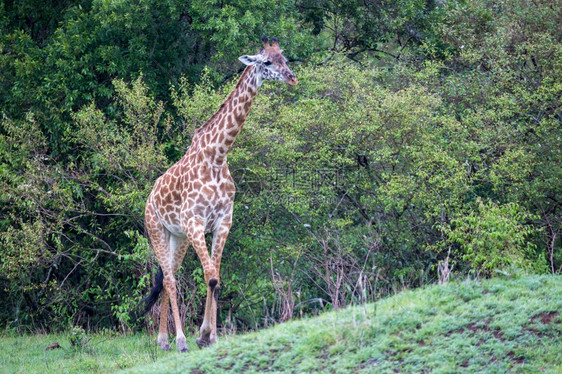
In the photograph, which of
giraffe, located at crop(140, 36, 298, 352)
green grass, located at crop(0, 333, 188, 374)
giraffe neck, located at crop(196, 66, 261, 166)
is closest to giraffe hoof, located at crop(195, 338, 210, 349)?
giraffe, located at crop(140, 36, 298, 352)

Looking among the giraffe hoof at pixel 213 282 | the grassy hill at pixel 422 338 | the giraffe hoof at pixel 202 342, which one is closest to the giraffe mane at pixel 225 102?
the giraffe hoof at pixel 213 282

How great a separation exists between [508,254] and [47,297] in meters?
9.49

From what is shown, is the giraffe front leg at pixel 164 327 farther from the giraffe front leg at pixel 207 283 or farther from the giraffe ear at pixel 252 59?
the giraffe ear at pixel 252 59

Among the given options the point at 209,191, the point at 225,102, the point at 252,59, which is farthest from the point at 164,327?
the point at 252,59

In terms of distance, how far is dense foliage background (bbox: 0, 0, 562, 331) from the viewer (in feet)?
42.3

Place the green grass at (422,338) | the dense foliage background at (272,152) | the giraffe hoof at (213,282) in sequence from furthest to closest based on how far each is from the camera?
the dense foliage background at (272,152)
the giraffe hoof at (213,282)
the green grass at (422,338)

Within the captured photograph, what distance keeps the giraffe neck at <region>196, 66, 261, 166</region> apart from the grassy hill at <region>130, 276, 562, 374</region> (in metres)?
2.70

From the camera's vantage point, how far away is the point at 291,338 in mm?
7773

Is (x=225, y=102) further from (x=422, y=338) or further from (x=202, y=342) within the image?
(x=422, y=338)

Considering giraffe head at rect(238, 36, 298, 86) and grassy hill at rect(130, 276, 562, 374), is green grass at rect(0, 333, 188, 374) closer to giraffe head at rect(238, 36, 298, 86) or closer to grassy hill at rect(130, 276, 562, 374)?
grassy hill at rect(130, 276, 562, 374)

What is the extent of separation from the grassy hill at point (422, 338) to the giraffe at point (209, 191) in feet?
4.38

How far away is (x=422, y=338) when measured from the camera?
23.9 ft

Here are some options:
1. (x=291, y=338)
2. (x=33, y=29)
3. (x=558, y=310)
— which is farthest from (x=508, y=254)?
(x=33, y=29)

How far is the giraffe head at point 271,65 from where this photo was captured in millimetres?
9469
